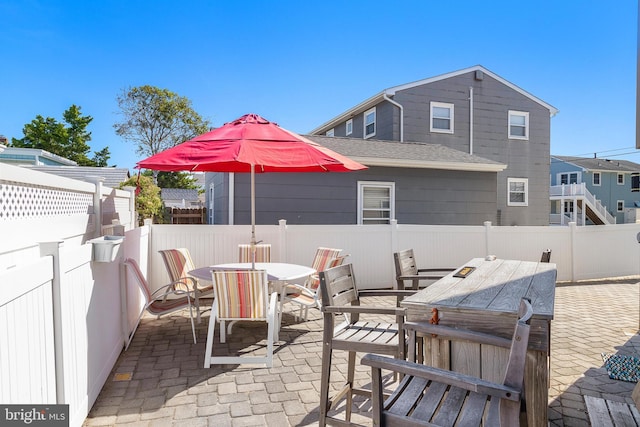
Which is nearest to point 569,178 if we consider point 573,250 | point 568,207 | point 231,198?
point 568,207

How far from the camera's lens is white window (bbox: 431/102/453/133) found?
14230 mm

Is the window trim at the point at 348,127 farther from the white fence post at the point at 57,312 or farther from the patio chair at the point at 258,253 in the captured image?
the white fence post at the point at 57,312

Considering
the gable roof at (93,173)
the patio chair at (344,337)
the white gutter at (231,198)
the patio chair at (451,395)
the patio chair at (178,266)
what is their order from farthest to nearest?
the gable roof at (93,173) → the white gutter at (231,198) → the patio chair at (178,266) → the patio chair at (344,337) → the patio chair at (451,395)

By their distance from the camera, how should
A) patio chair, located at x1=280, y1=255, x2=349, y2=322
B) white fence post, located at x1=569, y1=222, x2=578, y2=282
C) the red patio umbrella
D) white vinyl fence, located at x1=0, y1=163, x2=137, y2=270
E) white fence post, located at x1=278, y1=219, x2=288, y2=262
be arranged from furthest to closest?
white fence post, located at x1=569, y1=222, x2=578, y2=282 → white fence post, located at x1=278, y1=219, x2=288, y2=262 → patio chair, located at x1=280, y1=255, x2=349, y2=322 → the red patio umbrella → white vinyl fence, located at x1=0, y1=163, x2=137, y2=270

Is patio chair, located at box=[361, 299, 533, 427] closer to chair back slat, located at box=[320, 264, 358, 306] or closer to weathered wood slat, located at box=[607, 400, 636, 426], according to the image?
chair back slat, located at box=[320, 264, 358, 306]

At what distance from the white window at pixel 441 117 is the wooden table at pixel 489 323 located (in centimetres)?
1213

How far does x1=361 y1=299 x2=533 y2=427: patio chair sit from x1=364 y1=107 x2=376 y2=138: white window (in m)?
13.3

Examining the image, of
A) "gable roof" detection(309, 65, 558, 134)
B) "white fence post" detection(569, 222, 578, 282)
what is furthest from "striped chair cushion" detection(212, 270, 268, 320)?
"gable roof" detection(309, 65, 558, 134)

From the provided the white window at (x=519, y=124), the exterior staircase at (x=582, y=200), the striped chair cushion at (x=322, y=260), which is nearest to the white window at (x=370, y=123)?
the white window at (x=519, y=124)

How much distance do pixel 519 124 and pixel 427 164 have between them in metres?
7.55

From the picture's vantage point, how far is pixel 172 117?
25.4m

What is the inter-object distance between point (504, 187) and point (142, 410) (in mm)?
14164

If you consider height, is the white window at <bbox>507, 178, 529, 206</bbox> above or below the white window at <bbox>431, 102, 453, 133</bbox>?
below

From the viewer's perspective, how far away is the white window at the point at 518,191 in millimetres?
14555
